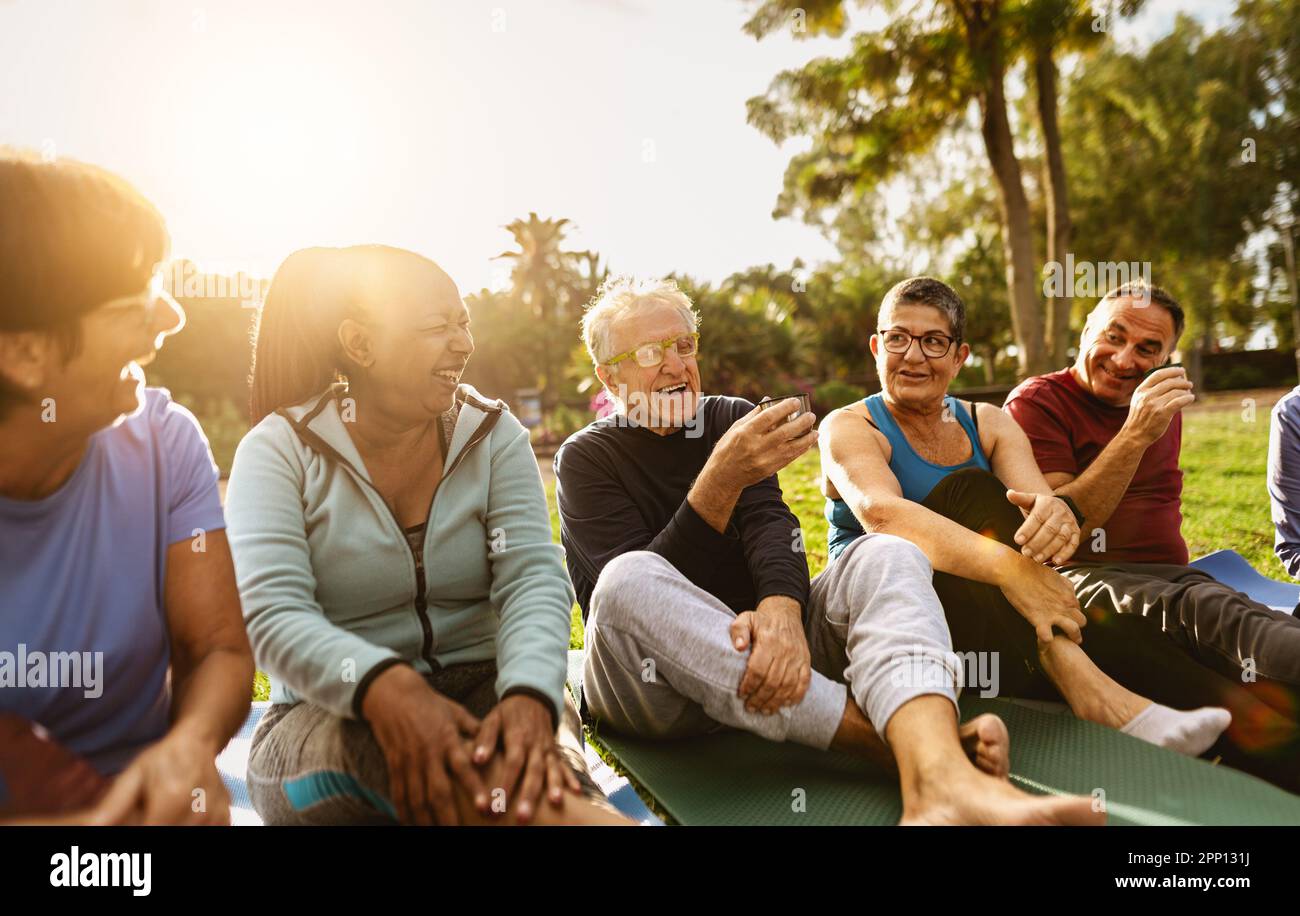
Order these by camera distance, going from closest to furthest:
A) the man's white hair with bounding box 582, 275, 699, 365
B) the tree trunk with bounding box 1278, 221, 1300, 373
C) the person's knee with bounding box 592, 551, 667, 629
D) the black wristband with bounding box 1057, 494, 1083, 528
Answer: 1. the person's knee with bounding box 592, 551, 667, 629
2. the black wristband with bounding box 1057, 494, 1083, 528
3. the man's white hair with bounding box 582, 275, 699, 365
4. the tree trunk with bounding box 1278, 221, 1300, 373

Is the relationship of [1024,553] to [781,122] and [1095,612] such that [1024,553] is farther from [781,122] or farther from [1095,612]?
[781,122]

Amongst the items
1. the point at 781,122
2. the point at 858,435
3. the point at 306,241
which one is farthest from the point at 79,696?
the point at 781,122

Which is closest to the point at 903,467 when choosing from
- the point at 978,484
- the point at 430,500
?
the point at 978,484

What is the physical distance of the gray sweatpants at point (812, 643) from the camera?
81.6 inches

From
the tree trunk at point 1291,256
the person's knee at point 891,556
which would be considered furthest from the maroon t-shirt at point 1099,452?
the tree trunk at point 1291,256

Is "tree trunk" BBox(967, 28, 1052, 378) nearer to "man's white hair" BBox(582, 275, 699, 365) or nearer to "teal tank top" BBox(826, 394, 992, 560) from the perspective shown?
"teal tank top" BBox(826, 394, 992, 560)

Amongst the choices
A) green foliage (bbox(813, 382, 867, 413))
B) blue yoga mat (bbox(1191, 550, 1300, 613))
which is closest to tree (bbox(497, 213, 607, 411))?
green foliage (bbox(813, 382, 867, 413))

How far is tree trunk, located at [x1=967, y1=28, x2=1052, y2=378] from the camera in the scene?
13148 mm

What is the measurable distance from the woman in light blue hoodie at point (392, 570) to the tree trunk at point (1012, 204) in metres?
12.4

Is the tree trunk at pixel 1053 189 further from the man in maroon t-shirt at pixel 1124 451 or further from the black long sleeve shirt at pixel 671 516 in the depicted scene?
the black long sleeve shirt at pixel 671 516

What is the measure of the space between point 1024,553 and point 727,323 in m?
14.9

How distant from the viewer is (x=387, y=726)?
174 centimetres

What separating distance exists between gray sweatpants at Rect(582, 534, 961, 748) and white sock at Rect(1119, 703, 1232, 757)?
0.72m

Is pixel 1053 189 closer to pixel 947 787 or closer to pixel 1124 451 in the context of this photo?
pixel 1124 451
